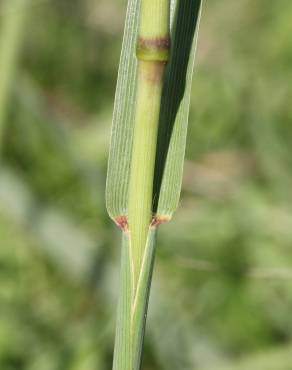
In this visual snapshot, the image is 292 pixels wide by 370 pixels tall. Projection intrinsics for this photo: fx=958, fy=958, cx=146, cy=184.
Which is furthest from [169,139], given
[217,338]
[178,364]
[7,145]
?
[7,145]

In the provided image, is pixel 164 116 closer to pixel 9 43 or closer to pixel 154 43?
pixel 154 43

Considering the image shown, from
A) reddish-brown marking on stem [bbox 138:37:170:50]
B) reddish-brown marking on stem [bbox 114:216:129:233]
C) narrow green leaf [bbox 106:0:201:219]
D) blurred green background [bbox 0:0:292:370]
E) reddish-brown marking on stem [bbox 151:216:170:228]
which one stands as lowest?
blurred green background [bbox 0:0:292:370]

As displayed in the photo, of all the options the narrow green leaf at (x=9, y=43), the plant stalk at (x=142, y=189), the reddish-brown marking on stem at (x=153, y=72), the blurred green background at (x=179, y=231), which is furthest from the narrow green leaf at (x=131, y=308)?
the narrow green leaf at (x=9, y=43)

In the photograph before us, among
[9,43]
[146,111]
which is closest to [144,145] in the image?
[146,111]

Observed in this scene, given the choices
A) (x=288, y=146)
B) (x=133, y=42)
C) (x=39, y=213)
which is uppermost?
(x=133, y=42)

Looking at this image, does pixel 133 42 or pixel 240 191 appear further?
pixel 240 191

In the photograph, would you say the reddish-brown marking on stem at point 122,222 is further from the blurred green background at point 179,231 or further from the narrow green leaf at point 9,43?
the narrow green leaf at point 9,43

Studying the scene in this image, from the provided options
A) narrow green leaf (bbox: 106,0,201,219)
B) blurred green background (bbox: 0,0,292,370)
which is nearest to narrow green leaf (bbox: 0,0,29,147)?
blurred green background (bbox: 0,0,292,370)

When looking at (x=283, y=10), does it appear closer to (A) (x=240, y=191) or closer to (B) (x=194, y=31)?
(A) (x=240, y=191)

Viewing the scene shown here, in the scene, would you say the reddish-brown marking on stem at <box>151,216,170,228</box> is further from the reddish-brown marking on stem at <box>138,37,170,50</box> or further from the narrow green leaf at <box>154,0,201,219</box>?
the reddish-brown marking on stem at <box>138,37,170,50</box>
